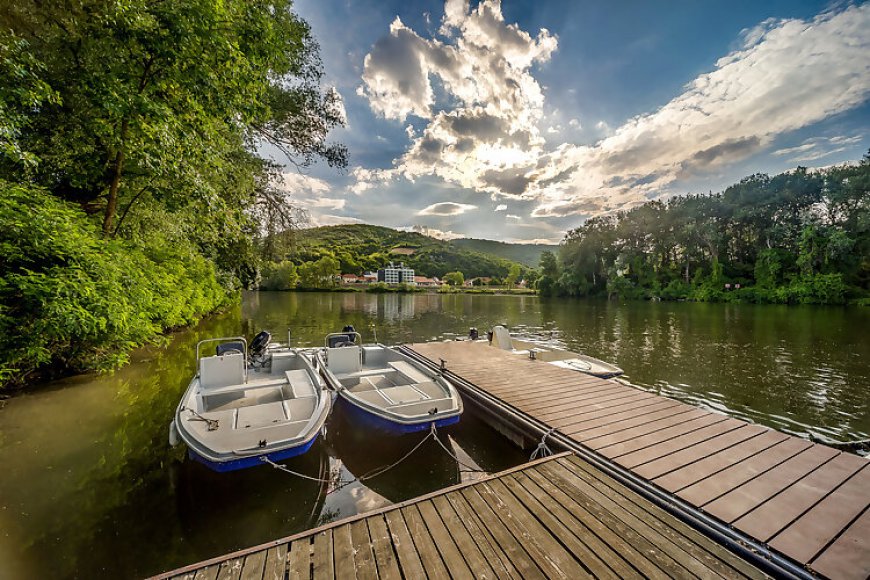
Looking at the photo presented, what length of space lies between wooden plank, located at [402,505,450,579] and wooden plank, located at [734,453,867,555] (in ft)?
8.91

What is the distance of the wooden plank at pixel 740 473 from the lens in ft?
11.3

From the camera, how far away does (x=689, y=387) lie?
1041 centimetres

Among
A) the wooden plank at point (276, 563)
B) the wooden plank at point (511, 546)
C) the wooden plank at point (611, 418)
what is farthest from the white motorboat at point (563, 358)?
the wooden plank at point (276, 563)

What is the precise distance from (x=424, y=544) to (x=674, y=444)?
3759 mm

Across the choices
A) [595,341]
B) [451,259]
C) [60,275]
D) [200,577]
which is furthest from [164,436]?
[451,259]

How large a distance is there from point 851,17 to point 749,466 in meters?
21.4

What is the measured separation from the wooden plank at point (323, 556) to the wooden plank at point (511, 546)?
1361 millimetres

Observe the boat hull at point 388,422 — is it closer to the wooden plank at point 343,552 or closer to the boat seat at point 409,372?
A: the boat seat at point 409,372

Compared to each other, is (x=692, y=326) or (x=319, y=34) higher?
(x=319, y=34)

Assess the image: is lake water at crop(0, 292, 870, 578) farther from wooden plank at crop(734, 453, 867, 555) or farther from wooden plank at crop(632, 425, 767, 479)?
wooden plank at crop(734, 453, 867, 555)

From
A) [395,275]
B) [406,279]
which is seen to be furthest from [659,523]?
[395,275]

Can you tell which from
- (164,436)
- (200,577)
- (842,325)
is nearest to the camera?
(200,577)

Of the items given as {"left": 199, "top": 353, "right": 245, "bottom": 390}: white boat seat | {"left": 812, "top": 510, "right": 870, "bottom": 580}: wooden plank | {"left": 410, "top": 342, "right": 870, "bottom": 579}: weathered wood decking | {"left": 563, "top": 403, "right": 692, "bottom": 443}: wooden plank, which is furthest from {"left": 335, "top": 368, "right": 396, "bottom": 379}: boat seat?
{"left": 812, "top": 510, "right": 870, "bottom": 580}: wooden plank

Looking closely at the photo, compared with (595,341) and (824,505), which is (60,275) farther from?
(595,341)
